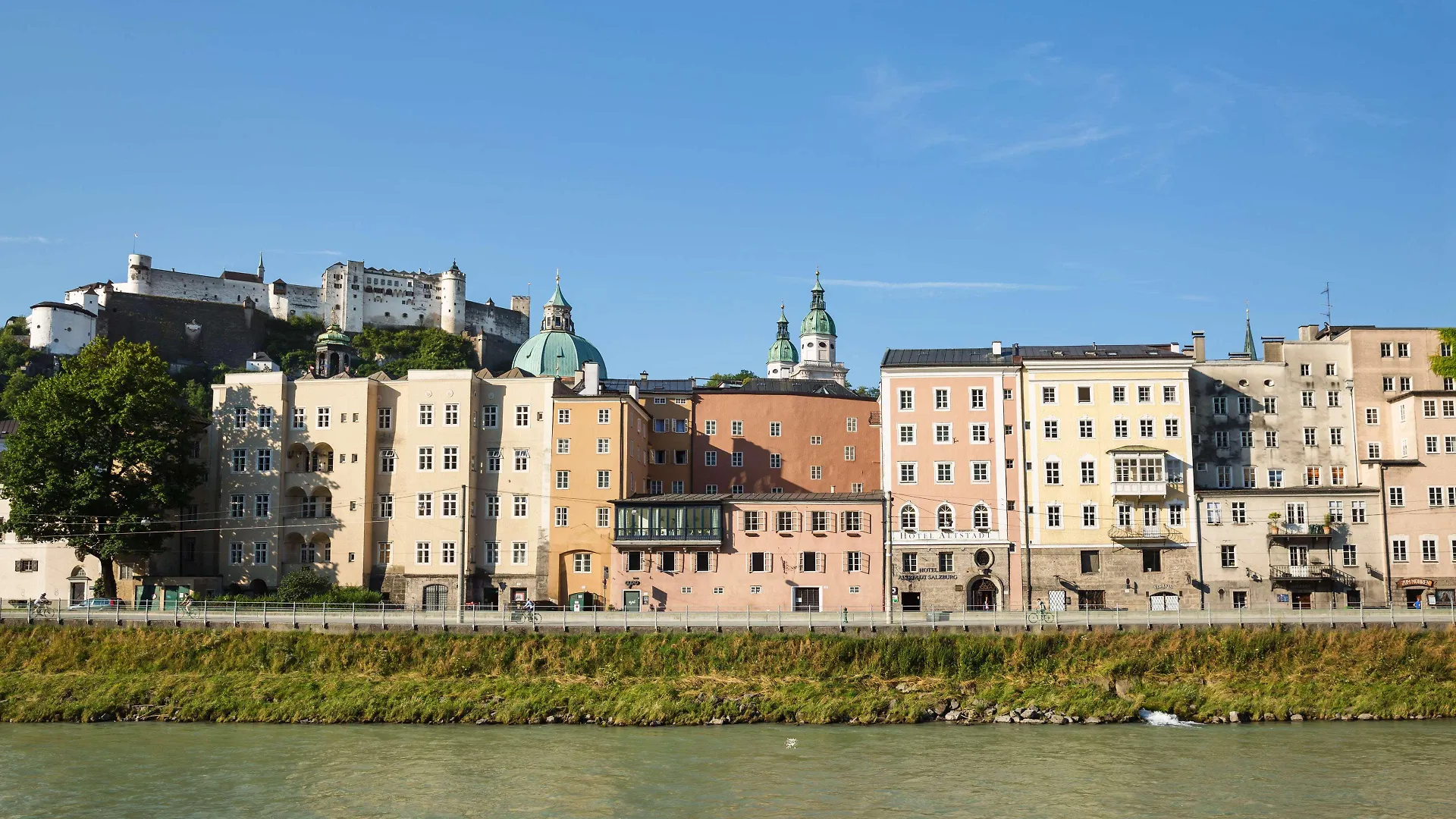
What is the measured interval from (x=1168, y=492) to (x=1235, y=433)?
24.7 ft

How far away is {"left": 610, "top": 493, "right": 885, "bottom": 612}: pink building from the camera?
2758 inches

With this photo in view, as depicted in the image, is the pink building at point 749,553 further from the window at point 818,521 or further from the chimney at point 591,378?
the chimney at point 591,378

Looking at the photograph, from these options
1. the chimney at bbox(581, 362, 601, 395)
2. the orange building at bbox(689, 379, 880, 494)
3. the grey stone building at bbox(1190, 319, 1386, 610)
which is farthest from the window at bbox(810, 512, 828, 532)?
the chimney at bbox(581, 362, 601, 395)

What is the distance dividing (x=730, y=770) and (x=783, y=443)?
1884 inches

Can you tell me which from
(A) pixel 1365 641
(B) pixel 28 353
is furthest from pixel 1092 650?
(B) pixel 28 353

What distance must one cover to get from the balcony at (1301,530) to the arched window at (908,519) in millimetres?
18148

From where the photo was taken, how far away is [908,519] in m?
70.6

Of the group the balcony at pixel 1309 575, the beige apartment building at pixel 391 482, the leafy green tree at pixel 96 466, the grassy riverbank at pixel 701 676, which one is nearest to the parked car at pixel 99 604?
the grassy riverbank at pixel 701 676

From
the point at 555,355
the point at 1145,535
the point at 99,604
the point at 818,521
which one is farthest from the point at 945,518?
the point at 555,355

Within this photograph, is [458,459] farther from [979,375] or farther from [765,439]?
[979,375]

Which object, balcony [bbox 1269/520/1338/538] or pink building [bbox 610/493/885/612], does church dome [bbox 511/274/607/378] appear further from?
balcony [bbox 1269/520/1338/538]

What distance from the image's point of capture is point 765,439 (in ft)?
283

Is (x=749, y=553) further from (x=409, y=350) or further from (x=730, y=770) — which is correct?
(x=409, y=350)

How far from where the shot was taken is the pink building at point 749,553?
70062 millimetres
